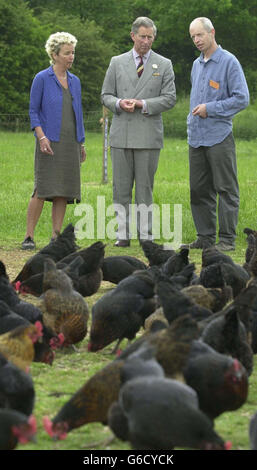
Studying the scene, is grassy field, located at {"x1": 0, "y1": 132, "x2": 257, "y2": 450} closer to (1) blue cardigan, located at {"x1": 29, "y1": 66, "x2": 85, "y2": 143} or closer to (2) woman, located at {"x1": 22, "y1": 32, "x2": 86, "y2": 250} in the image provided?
(2) woman, located at {"x1": 22, "y1": 32, "x2": 86, "y2": 250}

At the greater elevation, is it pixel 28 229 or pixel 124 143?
pixel 124 143

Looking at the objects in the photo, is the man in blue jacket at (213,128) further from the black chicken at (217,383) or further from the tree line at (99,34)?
the tree line at (99,34)

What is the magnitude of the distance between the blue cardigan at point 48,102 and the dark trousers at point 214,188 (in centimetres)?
166

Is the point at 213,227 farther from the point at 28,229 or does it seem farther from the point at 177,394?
the point at 177,394

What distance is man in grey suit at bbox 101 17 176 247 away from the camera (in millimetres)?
9703

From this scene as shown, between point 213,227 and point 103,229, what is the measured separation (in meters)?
1.83

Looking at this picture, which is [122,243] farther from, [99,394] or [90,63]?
[90,63]

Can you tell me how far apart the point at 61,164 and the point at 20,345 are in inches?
194

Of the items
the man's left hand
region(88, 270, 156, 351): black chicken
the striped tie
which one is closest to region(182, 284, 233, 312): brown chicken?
region(88, 270, 156, 351): black chicken

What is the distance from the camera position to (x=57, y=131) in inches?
375

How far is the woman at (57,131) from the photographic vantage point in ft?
30.8

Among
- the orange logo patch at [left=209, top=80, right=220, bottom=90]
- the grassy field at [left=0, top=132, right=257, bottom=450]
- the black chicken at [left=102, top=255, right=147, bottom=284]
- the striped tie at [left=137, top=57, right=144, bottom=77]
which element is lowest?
the grassy field at [left=0, top=132, right=257, bottom=450]

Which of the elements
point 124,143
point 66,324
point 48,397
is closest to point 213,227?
point 124,143
